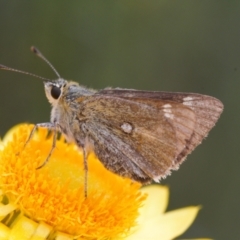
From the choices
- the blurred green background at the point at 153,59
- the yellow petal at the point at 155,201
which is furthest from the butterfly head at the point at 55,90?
the blurred green background at the point at 153,59

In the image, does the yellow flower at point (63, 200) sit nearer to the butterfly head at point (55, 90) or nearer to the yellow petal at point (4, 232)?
Answer: the yellow petal at point (4, 232)

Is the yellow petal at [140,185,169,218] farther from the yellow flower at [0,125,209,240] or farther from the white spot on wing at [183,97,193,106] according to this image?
the white spot on wing at [183,97,193,106]

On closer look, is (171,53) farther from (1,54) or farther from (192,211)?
(192,211)

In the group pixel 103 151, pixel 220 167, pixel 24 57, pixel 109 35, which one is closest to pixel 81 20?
pixel 109 35

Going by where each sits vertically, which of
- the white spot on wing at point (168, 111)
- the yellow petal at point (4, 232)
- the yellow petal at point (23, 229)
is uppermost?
the white spot on wing at point (168, 111)

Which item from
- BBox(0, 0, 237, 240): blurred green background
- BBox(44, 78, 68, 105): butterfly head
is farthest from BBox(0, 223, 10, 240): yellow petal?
BBox(0, 0, 237, 240): blurred green background

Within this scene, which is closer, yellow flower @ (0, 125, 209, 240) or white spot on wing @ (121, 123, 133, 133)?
yellow flower @ (0, 125, 209, 240)
